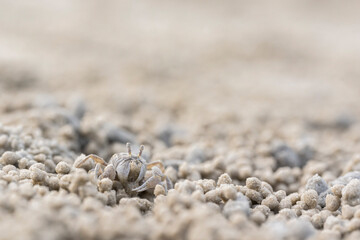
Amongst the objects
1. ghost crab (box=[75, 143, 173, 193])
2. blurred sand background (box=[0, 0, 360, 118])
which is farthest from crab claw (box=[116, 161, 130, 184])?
blurred sand background (box=[0, 0, 360, 118])

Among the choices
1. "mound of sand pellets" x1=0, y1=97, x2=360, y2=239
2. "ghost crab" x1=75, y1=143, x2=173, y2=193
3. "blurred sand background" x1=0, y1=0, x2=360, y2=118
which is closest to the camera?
"mound of sand pellets" x1=0, y1=97, x2=360, y2=239

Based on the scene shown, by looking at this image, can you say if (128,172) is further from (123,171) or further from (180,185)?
(180,185)

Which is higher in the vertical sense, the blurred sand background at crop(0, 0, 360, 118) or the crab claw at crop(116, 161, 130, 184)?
Result: the blurred sand background at crop(0, 0, 360, 118)

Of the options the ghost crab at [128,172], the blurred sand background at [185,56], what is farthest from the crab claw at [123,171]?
the blurred sand background at [185,56]

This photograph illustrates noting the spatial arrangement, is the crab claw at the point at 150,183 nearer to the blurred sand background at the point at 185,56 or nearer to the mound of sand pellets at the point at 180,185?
the mound of sand pellets at the point at 180,185

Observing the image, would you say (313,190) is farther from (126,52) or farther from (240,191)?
(126,52)

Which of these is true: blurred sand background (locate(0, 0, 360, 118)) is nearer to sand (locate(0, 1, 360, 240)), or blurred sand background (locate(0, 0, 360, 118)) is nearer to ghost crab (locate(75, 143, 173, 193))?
sand (locate(0, 1, 360, 240))

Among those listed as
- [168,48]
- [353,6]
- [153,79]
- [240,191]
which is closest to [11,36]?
[168,48]

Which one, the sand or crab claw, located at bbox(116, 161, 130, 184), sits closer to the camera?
the sand
